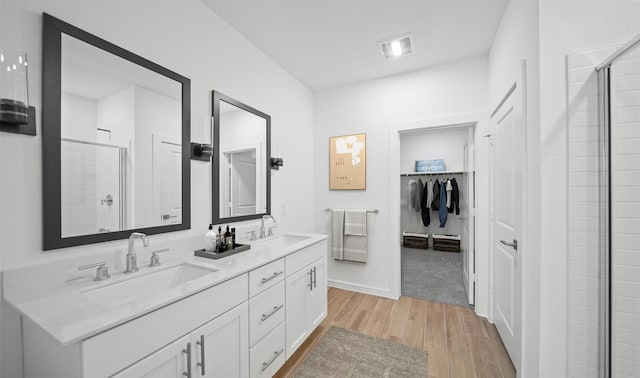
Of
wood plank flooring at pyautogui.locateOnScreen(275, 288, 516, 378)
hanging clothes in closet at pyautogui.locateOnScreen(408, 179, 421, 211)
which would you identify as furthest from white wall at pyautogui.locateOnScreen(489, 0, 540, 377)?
hanging clothes in closet at pyautogui.locateOnScreen(408, 179, 421, 211)

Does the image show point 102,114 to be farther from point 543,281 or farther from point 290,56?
point 543,281

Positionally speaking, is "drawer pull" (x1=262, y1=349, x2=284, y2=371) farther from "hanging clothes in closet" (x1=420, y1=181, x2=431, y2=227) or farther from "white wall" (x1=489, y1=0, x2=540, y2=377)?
"hanging clothes in closet" (x1=420, y1=181, x2=431, y2=227)

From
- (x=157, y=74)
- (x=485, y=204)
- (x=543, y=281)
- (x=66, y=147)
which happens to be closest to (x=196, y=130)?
(x=157, y=74)

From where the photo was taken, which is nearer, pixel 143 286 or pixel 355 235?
pixel 143 286

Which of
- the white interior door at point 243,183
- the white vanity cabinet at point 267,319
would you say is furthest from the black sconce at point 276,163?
the white vanity cabinet at point 267,319

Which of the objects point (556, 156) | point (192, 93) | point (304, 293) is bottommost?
point (304, 293)

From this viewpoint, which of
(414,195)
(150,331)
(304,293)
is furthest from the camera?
(414,195)

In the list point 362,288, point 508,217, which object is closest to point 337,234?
point 362,288

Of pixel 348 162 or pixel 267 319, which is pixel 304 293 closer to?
pixel 267 319

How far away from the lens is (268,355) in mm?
1510

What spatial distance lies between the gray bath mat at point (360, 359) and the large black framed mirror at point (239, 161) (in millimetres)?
1242

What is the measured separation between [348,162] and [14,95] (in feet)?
8.67

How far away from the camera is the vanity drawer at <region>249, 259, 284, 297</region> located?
4.55 feet

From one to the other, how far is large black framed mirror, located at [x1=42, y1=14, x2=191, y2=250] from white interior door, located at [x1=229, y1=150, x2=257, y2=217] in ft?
1.40
